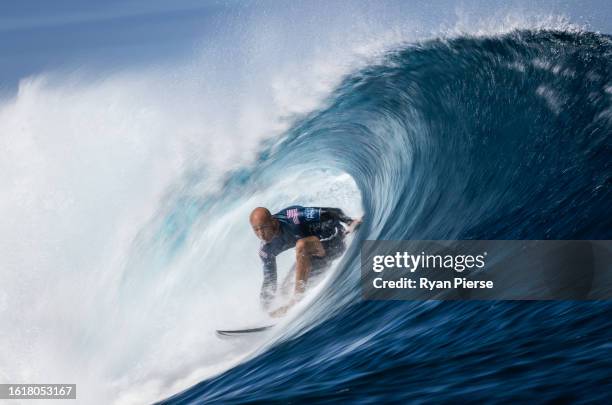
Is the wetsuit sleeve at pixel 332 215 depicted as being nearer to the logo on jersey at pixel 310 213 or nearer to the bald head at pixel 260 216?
the logo on jersey at pixel 310 213

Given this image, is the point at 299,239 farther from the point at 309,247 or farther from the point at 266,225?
the point at 266,225

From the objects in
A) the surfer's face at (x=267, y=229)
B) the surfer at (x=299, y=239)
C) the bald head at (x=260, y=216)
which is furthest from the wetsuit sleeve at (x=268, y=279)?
the bald head at (x=260, y=216)

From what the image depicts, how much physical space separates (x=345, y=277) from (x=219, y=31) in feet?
13.0

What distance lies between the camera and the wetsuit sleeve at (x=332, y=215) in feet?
17.5

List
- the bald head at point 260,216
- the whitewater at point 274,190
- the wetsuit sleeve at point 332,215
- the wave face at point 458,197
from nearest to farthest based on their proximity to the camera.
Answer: the wave face at point 458,197, the whitewater at point 274,190, the bald head at point 260,216, the wetsuit sleeve at point 332,215

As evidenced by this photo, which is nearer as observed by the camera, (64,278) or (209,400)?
(209,400)

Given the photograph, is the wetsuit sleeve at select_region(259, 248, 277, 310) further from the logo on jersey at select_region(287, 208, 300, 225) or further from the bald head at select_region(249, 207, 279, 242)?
the logo on jersey at select_region(287, 208, 300, 225)

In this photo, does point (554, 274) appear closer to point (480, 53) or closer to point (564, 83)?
point (564, 83)

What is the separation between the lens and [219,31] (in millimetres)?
8078

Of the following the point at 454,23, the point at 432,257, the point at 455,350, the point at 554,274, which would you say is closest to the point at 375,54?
the point at 454,23

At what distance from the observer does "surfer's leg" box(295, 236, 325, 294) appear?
5.28 m

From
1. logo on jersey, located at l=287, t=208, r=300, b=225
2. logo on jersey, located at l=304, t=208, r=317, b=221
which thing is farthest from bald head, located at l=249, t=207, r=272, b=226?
logo on jersey, located at l=304, t=208, r=317, b=221

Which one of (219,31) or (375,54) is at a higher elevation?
(219,31)

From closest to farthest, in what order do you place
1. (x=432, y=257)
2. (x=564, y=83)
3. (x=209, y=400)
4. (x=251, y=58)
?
(x=209, y=400)
(x=432, y=257)
(x=564, y=83)
(x=251, y=58)
